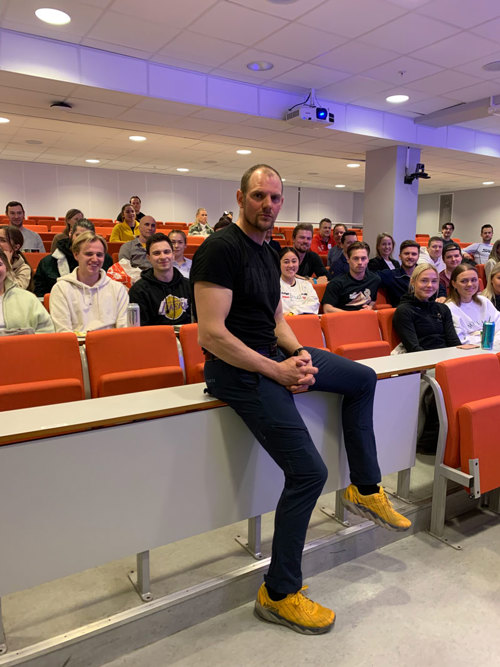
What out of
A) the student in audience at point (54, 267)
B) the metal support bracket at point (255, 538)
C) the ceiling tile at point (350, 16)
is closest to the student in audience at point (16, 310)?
the student in audience at point (54, 267)

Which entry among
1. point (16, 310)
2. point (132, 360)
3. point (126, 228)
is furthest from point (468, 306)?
point (126, 228)

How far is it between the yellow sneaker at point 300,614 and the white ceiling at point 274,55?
3.97 metres

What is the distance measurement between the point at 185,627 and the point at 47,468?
76 cm

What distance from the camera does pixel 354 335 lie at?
324cm

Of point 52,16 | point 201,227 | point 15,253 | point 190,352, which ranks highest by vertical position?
point 52,16

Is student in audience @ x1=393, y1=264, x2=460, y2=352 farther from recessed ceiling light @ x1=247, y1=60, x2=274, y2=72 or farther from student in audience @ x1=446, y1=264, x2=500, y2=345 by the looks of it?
recessed ceiling light @ x1=247, y1=60, x2=274, y2=72

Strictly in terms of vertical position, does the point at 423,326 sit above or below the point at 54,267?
below

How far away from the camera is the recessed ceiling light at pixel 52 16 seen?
13.0ft

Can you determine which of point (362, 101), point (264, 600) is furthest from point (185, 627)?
point (362, 101)

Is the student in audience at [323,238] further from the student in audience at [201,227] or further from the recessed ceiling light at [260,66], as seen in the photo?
the recessed ceiling light at [260,66]

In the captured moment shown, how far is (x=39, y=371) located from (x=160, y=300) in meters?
1.17

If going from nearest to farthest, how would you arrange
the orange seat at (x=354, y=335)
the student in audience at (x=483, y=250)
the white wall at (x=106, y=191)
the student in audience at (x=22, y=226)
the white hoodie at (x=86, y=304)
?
the white hoodie at (x=86, y=304) < the orange seat at (x=354, y=335) < the student in audience at (x=22, y=226) < the student in audience at (x=483, y=250) < the white wall at (x=106, y=191)

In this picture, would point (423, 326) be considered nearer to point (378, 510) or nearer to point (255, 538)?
point (378, 510)

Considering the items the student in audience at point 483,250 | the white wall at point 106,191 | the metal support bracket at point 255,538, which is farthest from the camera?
the white wall at point 106,191
